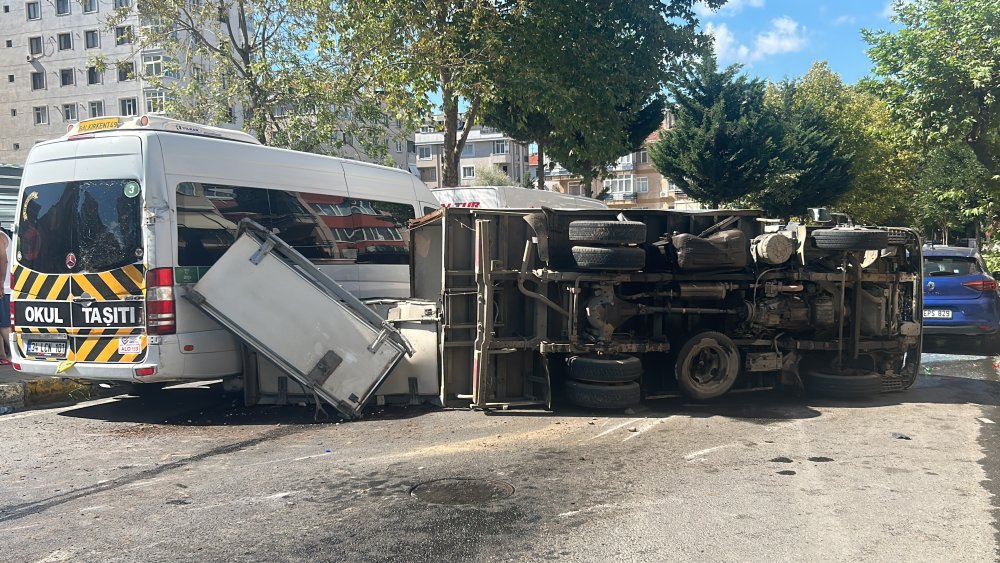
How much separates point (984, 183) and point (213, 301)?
59.1 ft

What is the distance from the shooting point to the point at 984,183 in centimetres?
1775

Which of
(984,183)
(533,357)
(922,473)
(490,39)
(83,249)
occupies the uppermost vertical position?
(490,39)

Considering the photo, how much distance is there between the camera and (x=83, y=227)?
7.12m

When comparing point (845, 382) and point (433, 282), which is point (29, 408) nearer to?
point (433, 282)

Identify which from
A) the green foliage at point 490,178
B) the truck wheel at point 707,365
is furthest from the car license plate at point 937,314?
the green foliage at point 490,178

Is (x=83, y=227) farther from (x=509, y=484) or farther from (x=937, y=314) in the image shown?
(x=937, y=314)

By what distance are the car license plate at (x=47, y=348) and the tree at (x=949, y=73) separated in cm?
1659

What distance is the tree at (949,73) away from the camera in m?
15.5

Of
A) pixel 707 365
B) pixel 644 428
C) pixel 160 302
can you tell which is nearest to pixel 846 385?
pixel 707 365

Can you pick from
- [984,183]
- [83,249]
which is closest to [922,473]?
[83,249]

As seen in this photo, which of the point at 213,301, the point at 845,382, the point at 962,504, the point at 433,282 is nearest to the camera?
the point at 962,504

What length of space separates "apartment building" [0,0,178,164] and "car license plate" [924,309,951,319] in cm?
4638

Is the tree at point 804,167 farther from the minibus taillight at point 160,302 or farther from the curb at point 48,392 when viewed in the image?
the minibus taillight at point 160,302

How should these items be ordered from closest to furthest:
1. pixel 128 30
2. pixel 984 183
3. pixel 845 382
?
pixel 845 382 < pixel 128 30 < pixel 984 183
